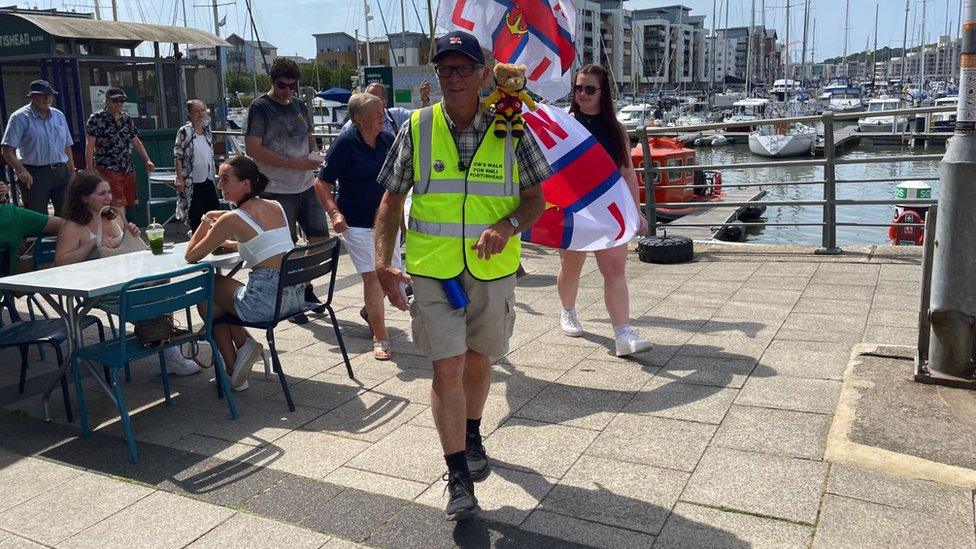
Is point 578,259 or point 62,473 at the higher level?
point 578,259

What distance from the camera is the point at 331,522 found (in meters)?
3.44

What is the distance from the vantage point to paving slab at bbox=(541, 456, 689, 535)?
3.36 m

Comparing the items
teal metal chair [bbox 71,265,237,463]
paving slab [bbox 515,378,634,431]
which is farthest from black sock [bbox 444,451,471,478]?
teal metal chair [bbox 71,265,237,463]

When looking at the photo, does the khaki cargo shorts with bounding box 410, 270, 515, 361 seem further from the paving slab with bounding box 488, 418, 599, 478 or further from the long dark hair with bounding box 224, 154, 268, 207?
the long dark hair with bounding box 224, 154, 268, 207

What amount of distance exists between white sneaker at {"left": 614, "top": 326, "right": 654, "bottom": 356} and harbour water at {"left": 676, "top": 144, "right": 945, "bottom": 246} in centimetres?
475

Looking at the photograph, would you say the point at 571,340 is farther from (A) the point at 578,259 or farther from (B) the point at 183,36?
(B) the point at 183,36

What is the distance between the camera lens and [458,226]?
3.45m

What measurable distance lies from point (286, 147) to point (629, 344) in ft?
10.6

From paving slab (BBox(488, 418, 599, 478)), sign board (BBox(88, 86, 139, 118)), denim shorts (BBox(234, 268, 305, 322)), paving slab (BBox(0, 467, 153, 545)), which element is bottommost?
paving slab (BBox(0, 467, 153, 545))

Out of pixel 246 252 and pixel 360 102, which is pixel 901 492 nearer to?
pixel 246 252

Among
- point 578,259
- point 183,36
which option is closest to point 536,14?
point 578,259

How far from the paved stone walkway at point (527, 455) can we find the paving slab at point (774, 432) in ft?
0.05

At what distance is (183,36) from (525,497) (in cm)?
1146

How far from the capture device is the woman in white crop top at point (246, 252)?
4922mm
